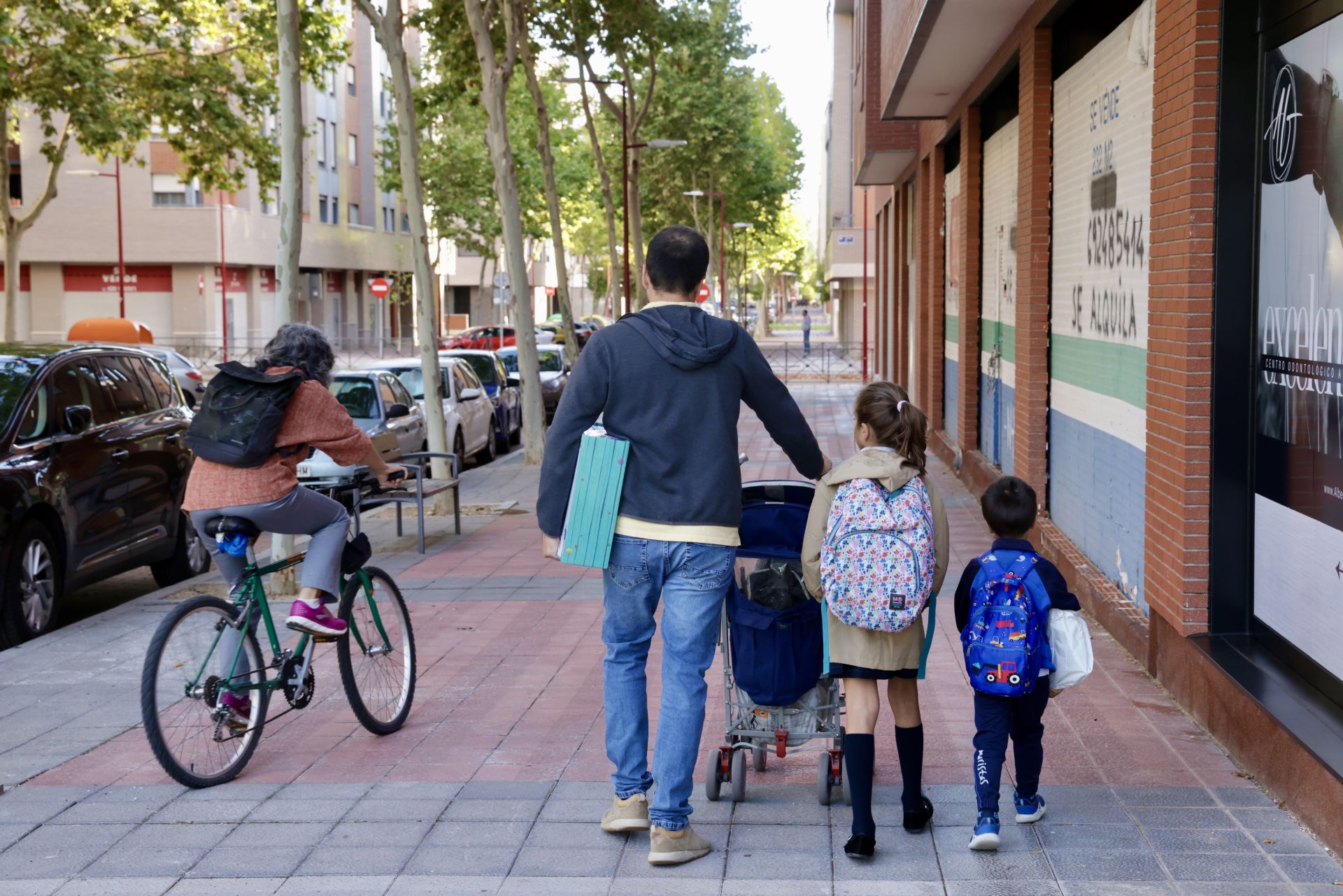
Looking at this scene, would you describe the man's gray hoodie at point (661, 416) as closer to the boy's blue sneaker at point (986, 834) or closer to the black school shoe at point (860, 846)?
the black school shoe at point (860, 846)

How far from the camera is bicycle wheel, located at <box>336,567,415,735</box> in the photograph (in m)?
6.09

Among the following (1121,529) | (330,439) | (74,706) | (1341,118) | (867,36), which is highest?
(867,36)

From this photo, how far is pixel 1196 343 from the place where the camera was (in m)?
6.13

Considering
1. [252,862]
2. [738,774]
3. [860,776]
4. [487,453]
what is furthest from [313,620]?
[487,453]

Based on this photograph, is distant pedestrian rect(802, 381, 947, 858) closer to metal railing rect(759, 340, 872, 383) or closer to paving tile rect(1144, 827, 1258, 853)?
paving tile rect(1144, 827, 1258, 853)

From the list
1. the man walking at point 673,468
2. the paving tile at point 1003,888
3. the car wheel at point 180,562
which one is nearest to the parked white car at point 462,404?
the car wheel at point 180,562

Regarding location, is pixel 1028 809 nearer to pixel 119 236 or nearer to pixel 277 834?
pixel 277 834

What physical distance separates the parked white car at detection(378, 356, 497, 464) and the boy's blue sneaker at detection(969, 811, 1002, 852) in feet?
49.6

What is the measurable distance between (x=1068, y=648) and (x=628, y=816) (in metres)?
1.41

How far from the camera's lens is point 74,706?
6996 mm

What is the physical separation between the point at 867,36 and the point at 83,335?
82.8 feet

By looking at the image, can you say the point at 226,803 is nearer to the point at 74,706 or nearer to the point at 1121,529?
the point at 74,706

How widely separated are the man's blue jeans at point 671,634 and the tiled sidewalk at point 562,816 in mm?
277

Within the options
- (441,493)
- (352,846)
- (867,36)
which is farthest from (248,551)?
(867,36)
